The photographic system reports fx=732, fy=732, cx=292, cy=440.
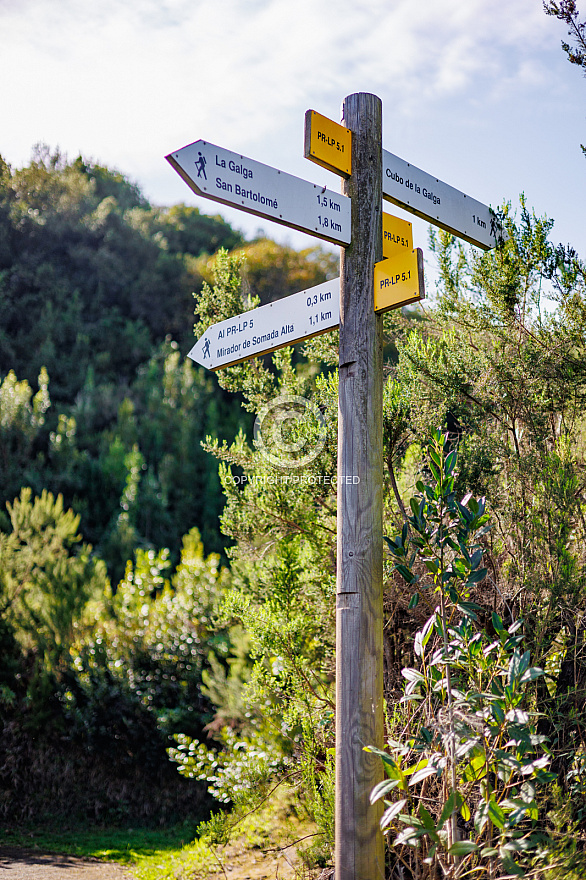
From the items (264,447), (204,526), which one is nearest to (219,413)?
(204,526)

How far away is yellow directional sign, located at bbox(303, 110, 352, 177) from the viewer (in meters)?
3.10

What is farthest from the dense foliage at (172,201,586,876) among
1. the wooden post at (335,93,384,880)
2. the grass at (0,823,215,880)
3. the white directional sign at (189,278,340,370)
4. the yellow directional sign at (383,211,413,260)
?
the white directional sign at (189,278,340,370)

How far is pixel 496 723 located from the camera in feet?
8.62

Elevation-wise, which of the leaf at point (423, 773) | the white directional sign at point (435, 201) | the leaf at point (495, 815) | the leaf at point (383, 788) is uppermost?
the white directional sign at point (435, 201)

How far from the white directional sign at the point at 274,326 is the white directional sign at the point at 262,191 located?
0.28m

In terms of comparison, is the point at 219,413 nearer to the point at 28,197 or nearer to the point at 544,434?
the point at 28,197

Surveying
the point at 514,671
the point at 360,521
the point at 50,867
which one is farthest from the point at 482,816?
the point at 50,867

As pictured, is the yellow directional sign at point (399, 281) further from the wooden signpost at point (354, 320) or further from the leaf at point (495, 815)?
the leaf at point (495, 815)

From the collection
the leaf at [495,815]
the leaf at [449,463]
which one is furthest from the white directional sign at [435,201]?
the leaf at [495,815]

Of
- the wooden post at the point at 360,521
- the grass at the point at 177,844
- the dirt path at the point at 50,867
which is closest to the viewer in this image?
the wooden post at the point at 360,521

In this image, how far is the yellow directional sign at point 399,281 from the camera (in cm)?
301

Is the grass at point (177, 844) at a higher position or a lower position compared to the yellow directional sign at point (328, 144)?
lower

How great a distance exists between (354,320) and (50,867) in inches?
177

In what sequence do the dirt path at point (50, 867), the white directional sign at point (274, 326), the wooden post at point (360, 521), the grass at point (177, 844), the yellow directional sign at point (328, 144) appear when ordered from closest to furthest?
the wooden post at point (360, 521) → the yellow directional sign at point (328, 144) → the white directional sign at point (274, 326) → the grass at point (177, 844) → the dirt path at point (50, 867)
